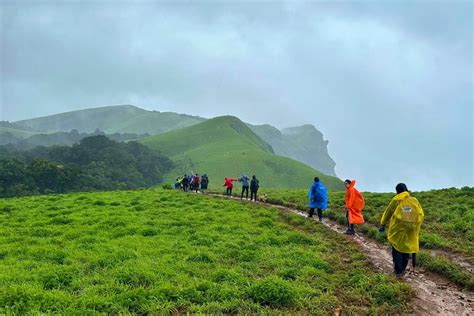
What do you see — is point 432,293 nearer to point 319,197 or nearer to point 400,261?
point 400,261

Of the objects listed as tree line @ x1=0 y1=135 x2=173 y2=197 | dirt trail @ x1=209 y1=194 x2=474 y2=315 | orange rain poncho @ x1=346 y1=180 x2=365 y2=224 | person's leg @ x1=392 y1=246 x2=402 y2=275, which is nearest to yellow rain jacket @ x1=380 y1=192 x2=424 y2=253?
person's leg @ x1=392 y1=246 x2=402 y2=275

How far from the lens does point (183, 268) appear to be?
10.9 m

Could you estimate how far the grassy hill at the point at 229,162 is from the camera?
120 metres

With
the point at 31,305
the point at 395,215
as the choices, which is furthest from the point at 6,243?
the point at 395,215

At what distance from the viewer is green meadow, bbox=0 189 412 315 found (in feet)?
27.8

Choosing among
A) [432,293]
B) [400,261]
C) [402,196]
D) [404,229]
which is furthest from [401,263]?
[402,196]

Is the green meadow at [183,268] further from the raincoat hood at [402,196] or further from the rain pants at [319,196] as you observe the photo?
the raincoat hood at [402,196]

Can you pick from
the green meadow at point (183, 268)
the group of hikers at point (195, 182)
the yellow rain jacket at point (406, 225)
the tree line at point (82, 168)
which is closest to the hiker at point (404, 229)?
the yellow rain jacket at point (406, 225)

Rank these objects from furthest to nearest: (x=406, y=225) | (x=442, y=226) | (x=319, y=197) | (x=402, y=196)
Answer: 1. (x=319, y=197)
2. (x=442, y=226)
3. (x=402, y=196)
4. (x=406, y=225)

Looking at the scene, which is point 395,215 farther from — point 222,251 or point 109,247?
point 109,247

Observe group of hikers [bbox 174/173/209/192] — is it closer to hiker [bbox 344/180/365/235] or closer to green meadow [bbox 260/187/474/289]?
green meadow [bbox 260/187/474/289]

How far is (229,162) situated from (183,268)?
116 meters

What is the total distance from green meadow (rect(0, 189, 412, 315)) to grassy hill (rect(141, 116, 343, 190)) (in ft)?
252

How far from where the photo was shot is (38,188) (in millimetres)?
65438
